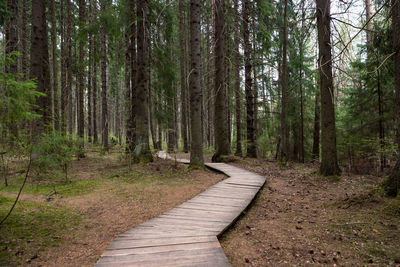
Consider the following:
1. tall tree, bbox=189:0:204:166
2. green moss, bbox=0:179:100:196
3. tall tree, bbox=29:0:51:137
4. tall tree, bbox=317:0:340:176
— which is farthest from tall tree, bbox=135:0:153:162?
tall tree, bbox=317:0:340:176

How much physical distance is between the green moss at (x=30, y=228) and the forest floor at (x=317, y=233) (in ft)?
9.31

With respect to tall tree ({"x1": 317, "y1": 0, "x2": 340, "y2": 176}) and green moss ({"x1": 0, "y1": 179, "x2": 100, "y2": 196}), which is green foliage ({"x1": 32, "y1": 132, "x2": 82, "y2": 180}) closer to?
green moss ({"x1": 0, "y1": 179, "x2": 100, "y2": 196})

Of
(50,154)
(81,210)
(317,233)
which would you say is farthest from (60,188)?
(317,233)

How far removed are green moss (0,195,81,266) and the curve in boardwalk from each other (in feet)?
4.37

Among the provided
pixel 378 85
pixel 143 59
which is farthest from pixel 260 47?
pixel 143 59

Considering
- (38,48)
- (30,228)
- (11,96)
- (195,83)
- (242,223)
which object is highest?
(38,48)

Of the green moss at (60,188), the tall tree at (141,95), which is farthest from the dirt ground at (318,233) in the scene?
the tall tree at (141,95)

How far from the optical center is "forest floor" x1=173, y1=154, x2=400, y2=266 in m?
2.78

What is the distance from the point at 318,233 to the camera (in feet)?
11.3

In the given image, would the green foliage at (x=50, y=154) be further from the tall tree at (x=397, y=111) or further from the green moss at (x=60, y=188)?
the tall tree at (x=397, y=111)

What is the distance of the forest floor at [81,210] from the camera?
3.07m

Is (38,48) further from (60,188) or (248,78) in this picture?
(248,78)

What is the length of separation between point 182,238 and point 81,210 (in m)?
3.01

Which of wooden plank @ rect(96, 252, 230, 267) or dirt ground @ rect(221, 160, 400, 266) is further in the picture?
dirt ground @ rect(221, 160, 400, 266)
